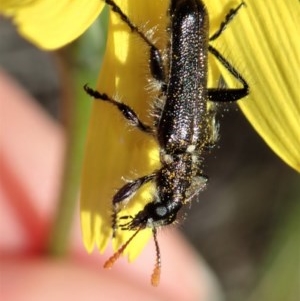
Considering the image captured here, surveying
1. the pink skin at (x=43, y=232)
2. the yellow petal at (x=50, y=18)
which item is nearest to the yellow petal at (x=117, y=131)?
the yellow petal at (x=50, y=18)

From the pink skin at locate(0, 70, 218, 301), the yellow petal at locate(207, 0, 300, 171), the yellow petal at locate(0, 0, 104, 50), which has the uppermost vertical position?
the yellow petal at locate(0, 0, 104, 50)

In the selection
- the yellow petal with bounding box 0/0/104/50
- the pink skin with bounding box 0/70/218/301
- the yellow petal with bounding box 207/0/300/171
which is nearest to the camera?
the yellow petal with bounding box 0/0/104/50

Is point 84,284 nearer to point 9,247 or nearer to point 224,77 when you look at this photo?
point 9,247

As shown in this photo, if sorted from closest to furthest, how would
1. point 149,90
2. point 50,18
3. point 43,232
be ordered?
point 50,18 < point 149,90 < point 43,232

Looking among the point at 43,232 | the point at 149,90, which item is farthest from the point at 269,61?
the point at 43,232

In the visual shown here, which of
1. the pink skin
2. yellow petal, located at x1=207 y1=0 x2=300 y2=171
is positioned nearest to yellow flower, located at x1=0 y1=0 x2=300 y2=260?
yellow petal, located at x1=207 y1=0 x2=300 y2=171

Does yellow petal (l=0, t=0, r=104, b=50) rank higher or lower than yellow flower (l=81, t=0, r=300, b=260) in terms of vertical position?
higher

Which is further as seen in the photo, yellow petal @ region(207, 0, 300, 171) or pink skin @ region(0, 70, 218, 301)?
pink skin @ region(0, 70, 218, 301)

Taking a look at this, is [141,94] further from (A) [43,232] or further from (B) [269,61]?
(A) [43,232]

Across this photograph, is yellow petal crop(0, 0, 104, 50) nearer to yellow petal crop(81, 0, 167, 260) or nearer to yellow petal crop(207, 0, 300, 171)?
yellow petal crop(81, 0, 167, 260)
